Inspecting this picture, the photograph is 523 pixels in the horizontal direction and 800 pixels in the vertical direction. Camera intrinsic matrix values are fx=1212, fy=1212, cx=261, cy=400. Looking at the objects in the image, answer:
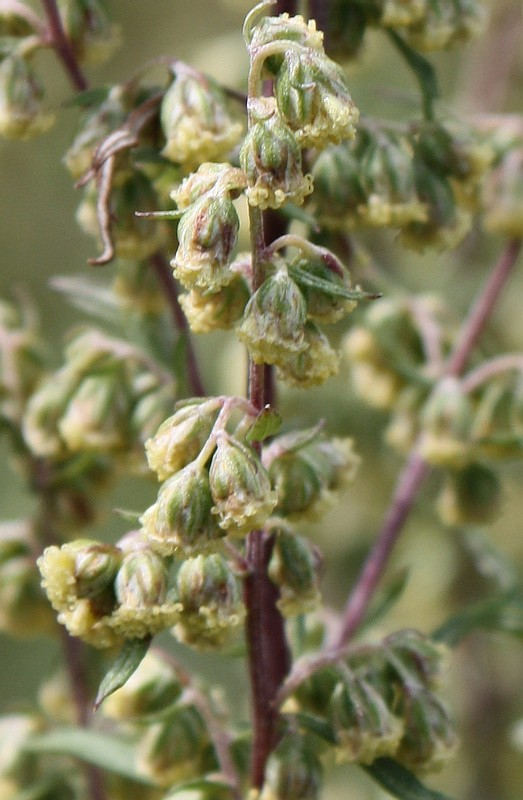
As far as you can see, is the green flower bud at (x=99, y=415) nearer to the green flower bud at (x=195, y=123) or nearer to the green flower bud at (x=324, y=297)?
the green flower bud at (x=195, y=123)

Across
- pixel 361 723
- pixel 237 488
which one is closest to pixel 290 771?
pixel 361 723

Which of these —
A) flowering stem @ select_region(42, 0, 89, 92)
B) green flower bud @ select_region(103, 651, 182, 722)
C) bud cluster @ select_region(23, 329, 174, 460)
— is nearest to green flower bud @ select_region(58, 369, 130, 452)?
bud cluster @ select_region(23, 329, 174, 460)

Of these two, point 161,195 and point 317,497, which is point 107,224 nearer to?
point 161,195

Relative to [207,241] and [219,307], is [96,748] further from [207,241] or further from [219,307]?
[207,241]

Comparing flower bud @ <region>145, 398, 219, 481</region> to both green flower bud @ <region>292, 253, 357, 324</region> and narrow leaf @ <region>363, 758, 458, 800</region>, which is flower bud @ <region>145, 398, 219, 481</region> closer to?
green flower bud @ <region>292, 253, 357, 324</region>

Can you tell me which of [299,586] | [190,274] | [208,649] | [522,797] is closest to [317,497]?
[299,586]

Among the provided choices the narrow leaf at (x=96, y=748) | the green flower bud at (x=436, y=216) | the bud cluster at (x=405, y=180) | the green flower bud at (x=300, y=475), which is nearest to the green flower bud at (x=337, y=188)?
the bud cluster at (x=405, y=180)
